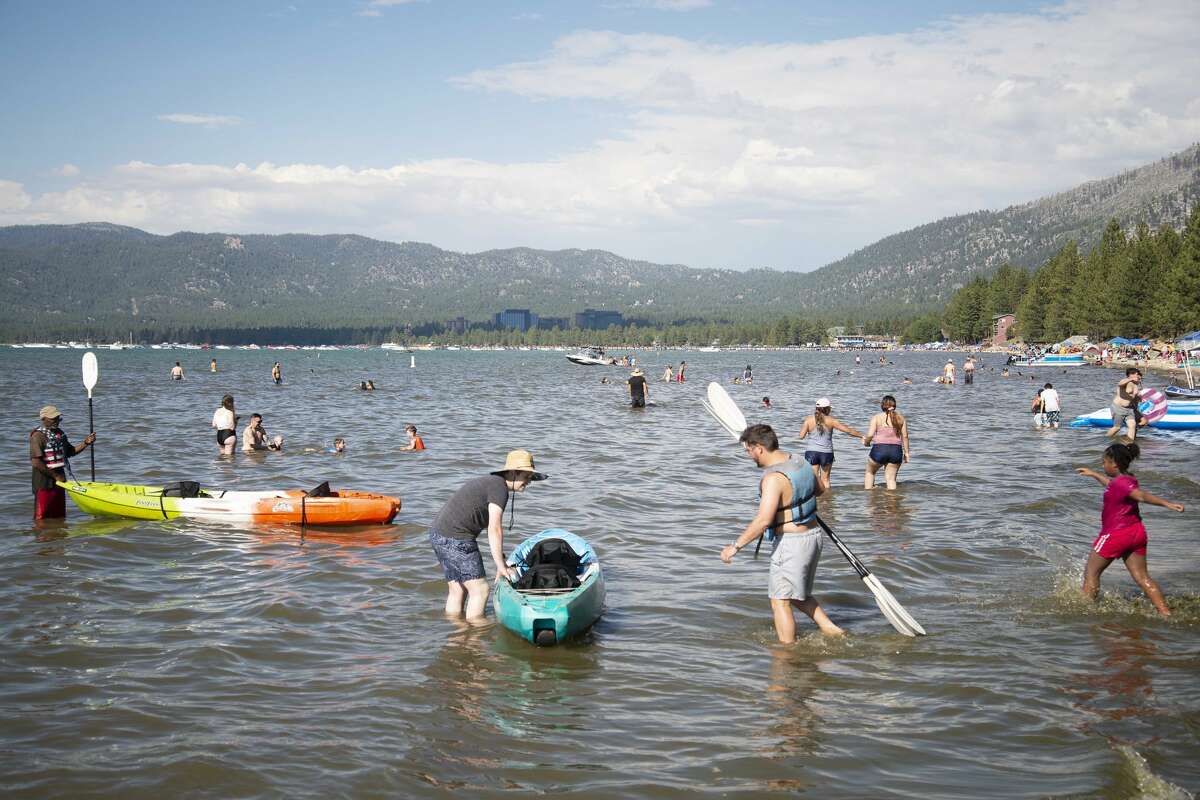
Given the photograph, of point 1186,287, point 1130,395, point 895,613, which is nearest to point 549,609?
point 895,613

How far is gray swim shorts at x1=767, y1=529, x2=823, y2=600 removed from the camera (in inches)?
338

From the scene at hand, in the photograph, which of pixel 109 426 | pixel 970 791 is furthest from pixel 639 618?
pixel 109 426

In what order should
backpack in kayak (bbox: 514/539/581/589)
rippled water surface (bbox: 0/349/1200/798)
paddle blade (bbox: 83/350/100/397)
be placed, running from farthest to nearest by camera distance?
paddle blade (bbox: 83/350/100/397) < backpack in kayak (bbox: 514/539/581/589) < rippled water surface (bbox: 0/349/1200/798)

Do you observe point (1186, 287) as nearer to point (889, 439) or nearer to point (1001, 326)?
point (889, 439)

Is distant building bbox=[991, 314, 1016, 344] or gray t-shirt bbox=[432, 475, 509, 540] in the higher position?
distant building bbox=[991, 314, 1016, 344]

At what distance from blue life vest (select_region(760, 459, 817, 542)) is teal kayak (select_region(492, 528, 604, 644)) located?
2256mm

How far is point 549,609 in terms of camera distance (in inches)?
362

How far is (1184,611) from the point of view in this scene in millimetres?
10164

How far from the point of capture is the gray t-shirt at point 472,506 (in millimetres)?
9555

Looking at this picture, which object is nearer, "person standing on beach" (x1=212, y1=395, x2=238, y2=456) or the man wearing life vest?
the man wearing life vest

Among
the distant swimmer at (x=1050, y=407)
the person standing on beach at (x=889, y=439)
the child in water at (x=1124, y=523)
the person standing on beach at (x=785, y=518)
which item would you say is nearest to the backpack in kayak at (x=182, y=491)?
the person standing on beach at (x=785, y=518)

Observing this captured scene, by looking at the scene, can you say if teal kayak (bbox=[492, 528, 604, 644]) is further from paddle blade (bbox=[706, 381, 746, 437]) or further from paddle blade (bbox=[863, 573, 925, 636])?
paddle blade (bbox=[863, 573, 925, 636])

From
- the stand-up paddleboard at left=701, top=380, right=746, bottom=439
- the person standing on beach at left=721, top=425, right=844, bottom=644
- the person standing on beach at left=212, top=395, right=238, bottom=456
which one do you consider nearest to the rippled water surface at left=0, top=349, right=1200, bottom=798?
the person standing on beach at left=721, top=425, right=844, bottom=644

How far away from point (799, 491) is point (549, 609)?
277cm
